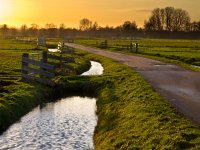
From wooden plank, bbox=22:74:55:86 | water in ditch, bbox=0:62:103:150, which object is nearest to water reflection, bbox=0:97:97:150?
water in ditch, bbox=0:62:103:150

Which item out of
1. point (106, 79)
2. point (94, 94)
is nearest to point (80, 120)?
point (94, 94)

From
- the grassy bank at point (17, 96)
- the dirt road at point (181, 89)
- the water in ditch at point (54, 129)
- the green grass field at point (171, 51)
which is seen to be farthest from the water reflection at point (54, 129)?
the green grass field at point (171, 51)

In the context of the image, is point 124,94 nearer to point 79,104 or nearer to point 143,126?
point 79,104

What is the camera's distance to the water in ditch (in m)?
13.5

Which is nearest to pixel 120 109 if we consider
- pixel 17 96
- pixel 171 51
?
pixel 17 96

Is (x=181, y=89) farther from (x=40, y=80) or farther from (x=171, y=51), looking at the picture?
(x=171, y=51)

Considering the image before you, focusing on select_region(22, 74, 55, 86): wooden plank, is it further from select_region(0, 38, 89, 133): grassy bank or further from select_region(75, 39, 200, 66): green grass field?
select_region(75, 39, 200, 66): green grass field

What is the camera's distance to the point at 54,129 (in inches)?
608

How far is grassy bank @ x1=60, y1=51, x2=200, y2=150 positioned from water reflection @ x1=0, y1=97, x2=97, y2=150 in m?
0.49

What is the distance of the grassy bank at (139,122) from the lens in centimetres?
1139

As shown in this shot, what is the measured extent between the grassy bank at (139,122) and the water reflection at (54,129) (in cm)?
49

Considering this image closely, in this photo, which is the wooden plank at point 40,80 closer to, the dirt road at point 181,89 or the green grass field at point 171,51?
the dirt road at point 181,89

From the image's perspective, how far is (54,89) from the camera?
80.1ft

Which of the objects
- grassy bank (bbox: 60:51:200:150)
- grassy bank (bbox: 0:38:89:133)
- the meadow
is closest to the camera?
grassy bank (bbox: 60:51:200:150)
